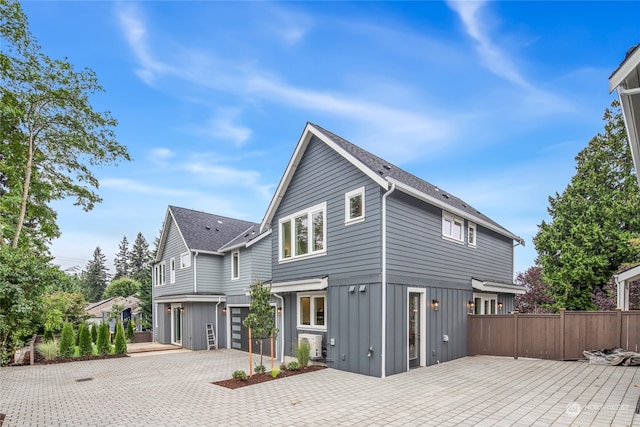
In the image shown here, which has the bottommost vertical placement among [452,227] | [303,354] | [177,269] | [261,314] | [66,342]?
[66,342]

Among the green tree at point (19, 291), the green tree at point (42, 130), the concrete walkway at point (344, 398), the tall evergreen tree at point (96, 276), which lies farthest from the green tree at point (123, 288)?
the concrete walkway at point (344, 398)

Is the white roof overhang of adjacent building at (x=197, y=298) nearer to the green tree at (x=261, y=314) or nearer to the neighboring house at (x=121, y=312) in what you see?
the green tree at (x=261, y=314)

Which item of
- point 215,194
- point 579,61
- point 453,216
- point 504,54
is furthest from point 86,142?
point 579,61

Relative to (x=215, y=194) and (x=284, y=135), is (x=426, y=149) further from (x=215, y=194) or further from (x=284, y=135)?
(x=215, y=194)

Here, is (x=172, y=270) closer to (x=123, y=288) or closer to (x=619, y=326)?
(x=619, y=326)

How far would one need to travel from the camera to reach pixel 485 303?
566 inches

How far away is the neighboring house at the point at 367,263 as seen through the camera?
30.8 ft

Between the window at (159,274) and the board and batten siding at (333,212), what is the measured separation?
38.2ft

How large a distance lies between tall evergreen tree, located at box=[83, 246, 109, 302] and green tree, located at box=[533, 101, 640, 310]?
61382mm

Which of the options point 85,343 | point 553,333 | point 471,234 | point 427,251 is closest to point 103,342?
point 85,343

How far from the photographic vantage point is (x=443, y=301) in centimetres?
1143

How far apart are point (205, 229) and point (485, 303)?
14364mm

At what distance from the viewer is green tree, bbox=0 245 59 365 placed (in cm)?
1136

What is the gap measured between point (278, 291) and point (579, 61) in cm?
1302
